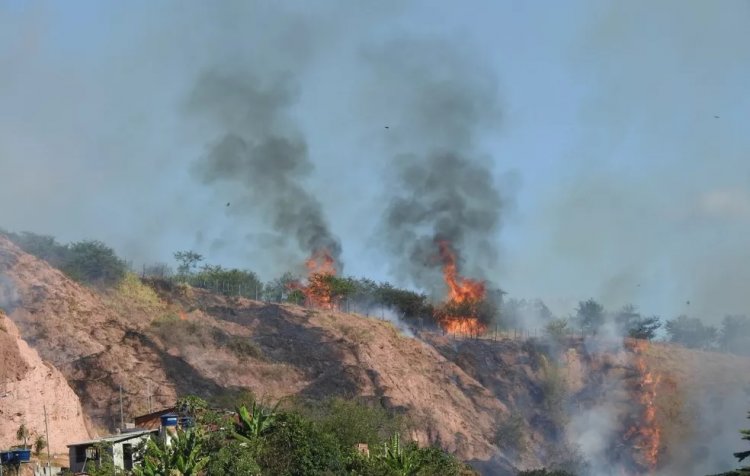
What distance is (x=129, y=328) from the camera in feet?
251

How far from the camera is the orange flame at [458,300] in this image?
4668 inches

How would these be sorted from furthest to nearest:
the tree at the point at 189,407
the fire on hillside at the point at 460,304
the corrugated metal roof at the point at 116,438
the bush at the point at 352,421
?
the fire on hillside at the point at 460,304
the bush at the point at 352,421
the tree at the point at 189,407
the corrugated metal roof at the point at 116,438

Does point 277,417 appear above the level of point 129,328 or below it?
below

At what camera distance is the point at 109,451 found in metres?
49.8

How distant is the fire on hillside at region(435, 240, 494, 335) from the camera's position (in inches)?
4667

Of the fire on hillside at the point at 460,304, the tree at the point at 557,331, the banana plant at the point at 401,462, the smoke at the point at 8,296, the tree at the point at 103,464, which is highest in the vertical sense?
the fire on hillside at the point at 460,304

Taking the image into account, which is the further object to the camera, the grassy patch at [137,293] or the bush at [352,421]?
the grassy patch at [137,293]

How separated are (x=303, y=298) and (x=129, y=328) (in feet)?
143

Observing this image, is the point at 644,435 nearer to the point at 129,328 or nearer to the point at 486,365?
the point at 486,365

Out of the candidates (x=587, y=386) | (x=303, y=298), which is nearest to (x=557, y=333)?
(x=587, y=386)

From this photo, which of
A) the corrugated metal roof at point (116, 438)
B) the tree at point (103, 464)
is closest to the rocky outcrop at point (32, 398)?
the corrugated metal roof at point (116, 438)

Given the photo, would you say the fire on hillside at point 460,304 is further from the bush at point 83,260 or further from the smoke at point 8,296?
the smoke at point 8,296

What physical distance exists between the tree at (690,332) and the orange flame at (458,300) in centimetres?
Result: 5504

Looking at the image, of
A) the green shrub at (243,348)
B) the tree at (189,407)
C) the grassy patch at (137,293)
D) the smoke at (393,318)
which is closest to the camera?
the tree at (189,407)
